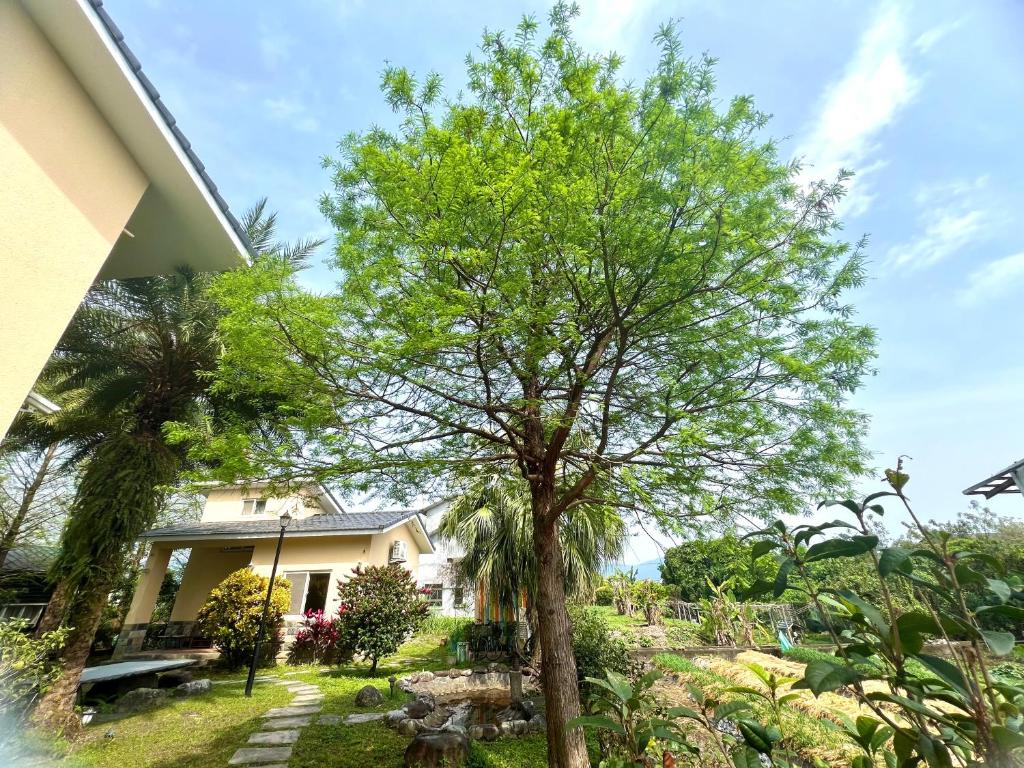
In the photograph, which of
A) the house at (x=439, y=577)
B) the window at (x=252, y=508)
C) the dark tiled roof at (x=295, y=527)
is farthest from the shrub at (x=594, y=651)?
the window at (x=252, y=508)

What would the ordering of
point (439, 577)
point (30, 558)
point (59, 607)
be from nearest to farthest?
1. point (59, 607)
2. point (30, 558)
3. point (439, 577)

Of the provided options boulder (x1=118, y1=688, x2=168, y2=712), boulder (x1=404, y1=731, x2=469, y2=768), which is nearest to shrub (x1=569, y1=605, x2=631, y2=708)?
boulder (x1=404, y1=731, x2=469, y2=768)

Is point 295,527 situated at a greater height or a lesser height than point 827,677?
greater

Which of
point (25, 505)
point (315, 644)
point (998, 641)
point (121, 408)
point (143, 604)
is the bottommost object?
point (315, 644)

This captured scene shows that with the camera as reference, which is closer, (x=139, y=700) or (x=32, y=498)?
(x=139, y=700)

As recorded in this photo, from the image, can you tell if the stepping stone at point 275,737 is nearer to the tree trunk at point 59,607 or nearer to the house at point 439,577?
the tree trunk at point 59,607

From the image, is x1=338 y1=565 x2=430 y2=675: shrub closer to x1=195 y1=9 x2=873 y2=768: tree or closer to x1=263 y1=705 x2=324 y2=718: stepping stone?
x1=263 y1=705 x2=324 y2=718: stepping stone

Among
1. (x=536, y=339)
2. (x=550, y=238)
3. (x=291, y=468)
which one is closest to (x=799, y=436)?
(x=536, y=339)

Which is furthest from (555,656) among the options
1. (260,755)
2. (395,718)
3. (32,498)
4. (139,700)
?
(32,498)

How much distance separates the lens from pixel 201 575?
15352 mm

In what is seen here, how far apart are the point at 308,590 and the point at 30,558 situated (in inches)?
539

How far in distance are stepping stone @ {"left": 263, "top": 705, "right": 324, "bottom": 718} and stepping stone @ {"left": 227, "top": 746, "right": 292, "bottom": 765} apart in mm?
1507

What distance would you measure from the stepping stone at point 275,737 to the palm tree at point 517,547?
4.36m

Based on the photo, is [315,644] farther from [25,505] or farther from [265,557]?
[25,505]
